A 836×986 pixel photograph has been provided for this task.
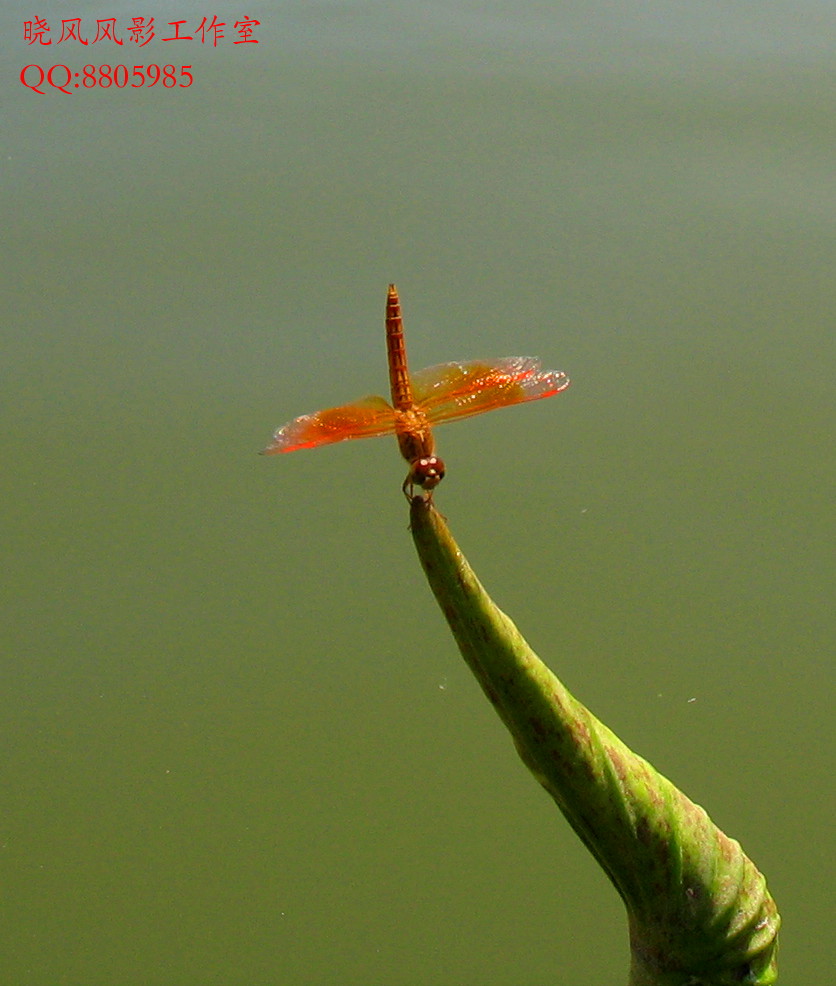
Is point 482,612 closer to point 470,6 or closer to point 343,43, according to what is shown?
point 343,43

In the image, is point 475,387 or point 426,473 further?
point 475,387

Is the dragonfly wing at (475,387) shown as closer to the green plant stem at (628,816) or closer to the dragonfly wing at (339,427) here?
the dragonfly wing at (339,427)

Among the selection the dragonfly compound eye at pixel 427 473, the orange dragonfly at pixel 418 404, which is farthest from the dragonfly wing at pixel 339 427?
the dragonfly compound eye at pixel 427 473

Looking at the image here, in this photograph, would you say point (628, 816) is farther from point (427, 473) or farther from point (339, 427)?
Answer: point (339, 427)

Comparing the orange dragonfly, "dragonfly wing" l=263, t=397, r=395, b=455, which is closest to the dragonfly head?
the orange dragonfly

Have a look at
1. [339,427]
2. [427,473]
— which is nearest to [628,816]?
[427,473]

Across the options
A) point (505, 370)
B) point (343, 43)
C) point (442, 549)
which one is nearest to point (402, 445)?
point (442, 549)

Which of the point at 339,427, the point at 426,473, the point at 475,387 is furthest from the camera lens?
the point at 475,387
